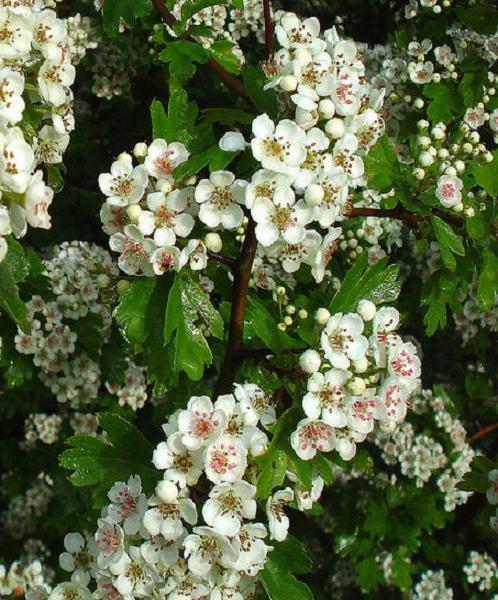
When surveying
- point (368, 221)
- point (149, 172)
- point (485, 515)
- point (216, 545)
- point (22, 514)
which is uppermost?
point (149, 172)

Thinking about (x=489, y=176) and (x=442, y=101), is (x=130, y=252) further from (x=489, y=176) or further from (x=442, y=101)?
(x=442, y=101)

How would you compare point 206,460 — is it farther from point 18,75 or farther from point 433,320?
point 433,320

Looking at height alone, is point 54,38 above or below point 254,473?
above

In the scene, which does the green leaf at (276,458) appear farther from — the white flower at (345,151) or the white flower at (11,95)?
the white flower at (11,95)

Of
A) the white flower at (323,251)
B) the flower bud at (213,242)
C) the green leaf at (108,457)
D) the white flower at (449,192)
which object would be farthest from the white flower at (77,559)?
the white flower at (449,192)

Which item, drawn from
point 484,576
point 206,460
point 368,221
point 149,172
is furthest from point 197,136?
point 484,576

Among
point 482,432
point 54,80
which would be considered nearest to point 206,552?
point 54,80
